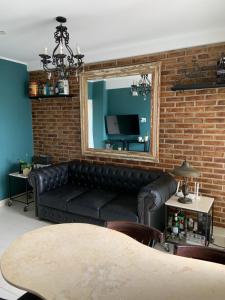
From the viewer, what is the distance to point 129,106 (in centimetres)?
340

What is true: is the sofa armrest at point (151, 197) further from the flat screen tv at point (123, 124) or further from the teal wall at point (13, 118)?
the teal wall at point (13, 118)

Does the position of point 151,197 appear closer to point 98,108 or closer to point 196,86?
point 196,86

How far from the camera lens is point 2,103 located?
391 centimetres

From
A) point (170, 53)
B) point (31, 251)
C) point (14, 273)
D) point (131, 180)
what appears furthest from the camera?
point (131, 180)

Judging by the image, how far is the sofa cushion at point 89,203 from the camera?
287 centimetres

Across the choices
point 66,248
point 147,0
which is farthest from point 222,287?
point 147,0

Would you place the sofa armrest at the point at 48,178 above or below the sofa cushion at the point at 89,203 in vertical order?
above

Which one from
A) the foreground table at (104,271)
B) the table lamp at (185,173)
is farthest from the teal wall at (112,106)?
the foreground table at (104,271)

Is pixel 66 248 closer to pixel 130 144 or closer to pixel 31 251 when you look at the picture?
pixel 31 251

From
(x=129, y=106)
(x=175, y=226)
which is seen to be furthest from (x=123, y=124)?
(x=175, y=226)

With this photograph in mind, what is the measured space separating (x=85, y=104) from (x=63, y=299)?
10.1 ft

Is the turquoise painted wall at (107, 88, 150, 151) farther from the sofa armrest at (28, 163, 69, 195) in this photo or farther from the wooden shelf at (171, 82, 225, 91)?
the sofa armrest at (28, 163, 69, 195)

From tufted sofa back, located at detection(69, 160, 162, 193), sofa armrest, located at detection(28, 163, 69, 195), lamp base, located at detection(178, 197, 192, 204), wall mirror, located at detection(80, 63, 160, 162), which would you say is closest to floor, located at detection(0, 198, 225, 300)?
sofa armrest, located at detection(28, 163, 69, 195)

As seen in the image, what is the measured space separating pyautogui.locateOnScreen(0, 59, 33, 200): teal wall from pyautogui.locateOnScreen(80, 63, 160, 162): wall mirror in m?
1.25
